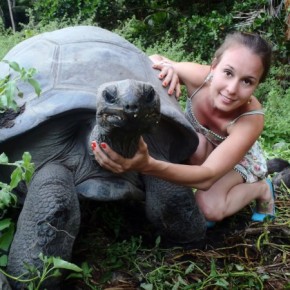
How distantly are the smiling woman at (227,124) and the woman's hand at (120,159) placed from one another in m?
0.22

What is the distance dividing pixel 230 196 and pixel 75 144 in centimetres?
85

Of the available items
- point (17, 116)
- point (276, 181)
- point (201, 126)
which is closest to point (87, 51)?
point (17, 116)

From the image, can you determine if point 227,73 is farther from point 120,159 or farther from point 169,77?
point 120,159

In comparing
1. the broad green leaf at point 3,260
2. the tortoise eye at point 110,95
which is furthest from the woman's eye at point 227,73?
the broad green leaf at point 3,260

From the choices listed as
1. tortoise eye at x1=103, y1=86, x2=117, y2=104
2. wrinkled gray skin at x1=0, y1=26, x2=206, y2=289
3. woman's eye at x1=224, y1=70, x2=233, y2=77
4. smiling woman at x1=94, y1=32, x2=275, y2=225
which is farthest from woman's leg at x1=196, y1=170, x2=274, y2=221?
tortoise eye at x1=103, y1=86, x2=117, y2=104

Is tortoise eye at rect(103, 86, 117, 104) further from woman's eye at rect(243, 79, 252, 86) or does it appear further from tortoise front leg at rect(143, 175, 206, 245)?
woman's eye at rect(243, 79, 252, 86)

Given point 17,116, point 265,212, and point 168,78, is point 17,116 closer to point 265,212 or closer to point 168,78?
point 168,78

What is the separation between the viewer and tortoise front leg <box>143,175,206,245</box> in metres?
2.18

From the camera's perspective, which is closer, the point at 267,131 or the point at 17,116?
the point at 17,116

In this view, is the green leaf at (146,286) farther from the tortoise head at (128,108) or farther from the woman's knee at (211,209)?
the tortoise head at (128,108)

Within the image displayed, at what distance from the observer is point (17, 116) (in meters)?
2.06

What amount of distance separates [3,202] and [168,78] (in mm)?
1036

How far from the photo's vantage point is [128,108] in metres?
1.44

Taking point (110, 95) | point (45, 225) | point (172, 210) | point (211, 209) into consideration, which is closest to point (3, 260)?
point (45, 225)
